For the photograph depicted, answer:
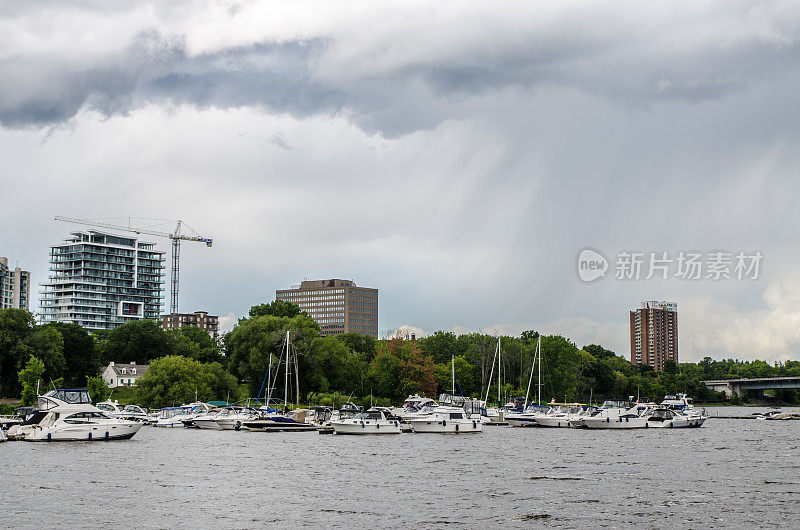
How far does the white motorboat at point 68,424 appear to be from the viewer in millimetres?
82000

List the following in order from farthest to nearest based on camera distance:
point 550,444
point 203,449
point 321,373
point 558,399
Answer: point 558,399, point 321,373, point 550,444, point 203,449

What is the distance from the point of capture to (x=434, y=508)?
131 feet

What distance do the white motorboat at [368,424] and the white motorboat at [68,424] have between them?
22342mm

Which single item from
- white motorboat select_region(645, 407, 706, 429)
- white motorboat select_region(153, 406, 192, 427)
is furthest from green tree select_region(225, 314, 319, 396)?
white motorboat select_region(645, 407, 706, 429)

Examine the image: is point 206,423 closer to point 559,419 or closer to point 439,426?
point 439,426

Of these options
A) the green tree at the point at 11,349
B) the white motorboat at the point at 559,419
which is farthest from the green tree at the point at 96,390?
the white motorboat at the point at 559,419

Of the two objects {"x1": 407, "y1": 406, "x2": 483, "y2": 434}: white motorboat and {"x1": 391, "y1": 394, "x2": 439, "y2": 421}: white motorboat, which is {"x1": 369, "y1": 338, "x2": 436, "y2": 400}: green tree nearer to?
{"x1": 391, "y1": 394, "x2": 439, "y2": 421}: white motorboat

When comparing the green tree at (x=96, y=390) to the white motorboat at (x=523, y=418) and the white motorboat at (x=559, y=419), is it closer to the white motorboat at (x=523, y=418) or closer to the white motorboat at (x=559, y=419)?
the white motorboat at (x=523, y=418)

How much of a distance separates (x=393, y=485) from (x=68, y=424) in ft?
152

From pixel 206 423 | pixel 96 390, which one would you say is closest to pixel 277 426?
pixel 206 423

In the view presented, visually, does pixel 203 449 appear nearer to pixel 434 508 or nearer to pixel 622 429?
pixel 434 508

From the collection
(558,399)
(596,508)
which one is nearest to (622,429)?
(558,399)

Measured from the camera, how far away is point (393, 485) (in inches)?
1929

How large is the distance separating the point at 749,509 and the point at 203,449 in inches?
1956
